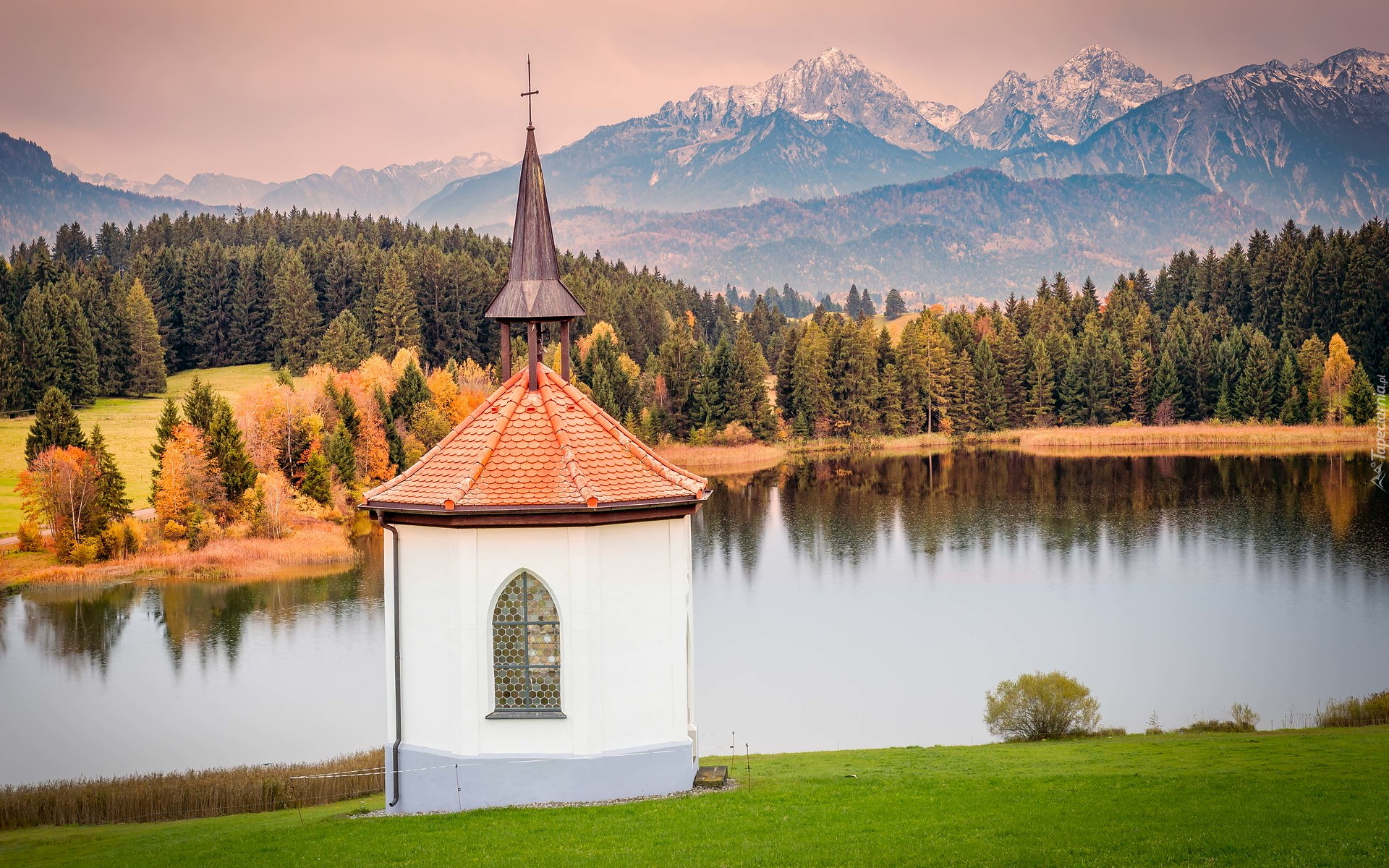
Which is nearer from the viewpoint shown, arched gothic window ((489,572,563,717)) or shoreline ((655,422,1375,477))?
arched gothic window ((489,572,563,717))

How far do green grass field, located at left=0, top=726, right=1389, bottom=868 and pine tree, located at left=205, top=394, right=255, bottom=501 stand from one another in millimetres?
39474

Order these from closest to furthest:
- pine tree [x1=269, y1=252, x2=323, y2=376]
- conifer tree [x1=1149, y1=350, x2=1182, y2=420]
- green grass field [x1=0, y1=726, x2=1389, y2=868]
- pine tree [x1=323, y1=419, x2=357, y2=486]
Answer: green grass field [x1=0, y1=726, x2=1389, y2=868]
pine tree [x1=323, y1=419, x2=357, y2=486]
conifer tree [x1=1149, y1=350, x2=1182, y2=420]
pine tree [x1=269, y1=252, x2=323, y2=376]

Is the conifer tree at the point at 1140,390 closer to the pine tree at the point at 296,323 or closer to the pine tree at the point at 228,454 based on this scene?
the pine tree at the point at 296,323

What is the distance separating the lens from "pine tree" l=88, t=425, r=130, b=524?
5519 centimetres

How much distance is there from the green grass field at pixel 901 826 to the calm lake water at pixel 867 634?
28.0 feet

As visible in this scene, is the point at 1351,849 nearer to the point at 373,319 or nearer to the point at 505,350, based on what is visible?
the point at 505,350

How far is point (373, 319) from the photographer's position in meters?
110

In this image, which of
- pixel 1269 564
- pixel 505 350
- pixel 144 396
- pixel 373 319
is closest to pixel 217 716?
pixel 505 350

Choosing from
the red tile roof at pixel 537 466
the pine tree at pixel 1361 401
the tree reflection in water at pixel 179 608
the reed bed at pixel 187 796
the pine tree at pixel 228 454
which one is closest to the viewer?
the red tile roof at pixel 537 466

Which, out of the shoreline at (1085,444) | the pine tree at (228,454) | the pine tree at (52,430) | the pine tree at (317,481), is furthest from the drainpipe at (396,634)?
the shoreline at (1085,444)

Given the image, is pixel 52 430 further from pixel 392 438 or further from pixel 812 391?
pixel 812 391

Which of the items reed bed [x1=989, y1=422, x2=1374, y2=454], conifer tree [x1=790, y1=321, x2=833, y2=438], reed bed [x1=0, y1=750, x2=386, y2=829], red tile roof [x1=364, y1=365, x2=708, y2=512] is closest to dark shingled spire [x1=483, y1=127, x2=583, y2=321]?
red tile roof [x1=364, y1=365, x2=708, y2=512]

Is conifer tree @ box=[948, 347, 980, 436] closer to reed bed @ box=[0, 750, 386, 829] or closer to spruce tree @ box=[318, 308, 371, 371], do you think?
spruce tree @ box=[318, 308, 371, 371]

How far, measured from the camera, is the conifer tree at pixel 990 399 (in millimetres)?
106062
